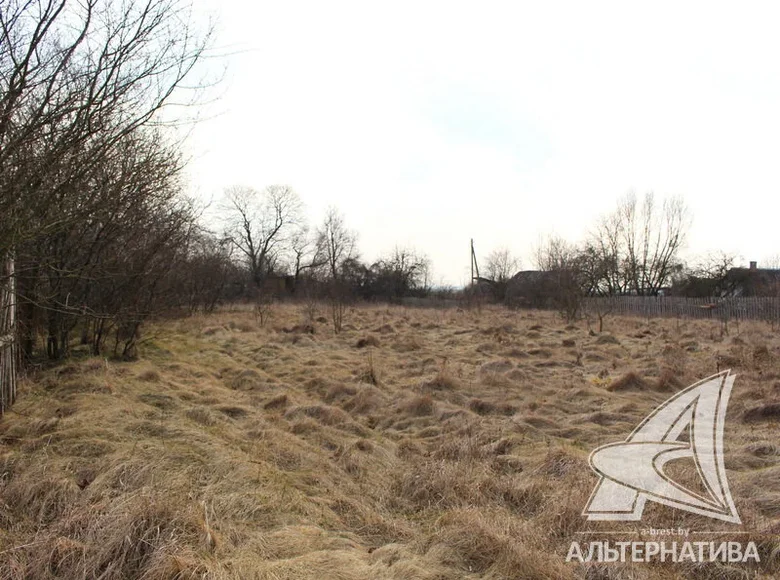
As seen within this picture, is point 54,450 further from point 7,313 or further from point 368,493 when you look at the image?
point 368,493

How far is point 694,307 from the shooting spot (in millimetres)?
22062

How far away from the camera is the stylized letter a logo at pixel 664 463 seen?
3.06 meters

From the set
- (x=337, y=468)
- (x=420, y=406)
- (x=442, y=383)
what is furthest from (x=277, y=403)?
(x=442, y=383)

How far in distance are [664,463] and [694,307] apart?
2186 cm

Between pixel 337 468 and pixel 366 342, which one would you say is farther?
pixel 366 342

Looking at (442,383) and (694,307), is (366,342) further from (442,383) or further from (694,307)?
(694,307)

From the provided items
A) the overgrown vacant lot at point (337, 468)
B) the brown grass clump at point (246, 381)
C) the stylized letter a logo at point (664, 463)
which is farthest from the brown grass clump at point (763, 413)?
the brown grass clump at point (246, 381)

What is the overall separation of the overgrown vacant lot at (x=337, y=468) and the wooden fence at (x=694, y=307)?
11.7 metres

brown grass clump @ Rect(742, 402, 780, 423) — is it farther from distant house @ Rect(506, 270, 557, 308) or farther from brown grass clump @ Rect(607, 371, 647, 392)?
distant house @ Rect(506, 270, 557, 308)

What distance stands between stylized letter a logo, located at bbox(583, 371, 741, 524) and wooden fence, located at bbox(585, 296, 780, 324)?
12.2m

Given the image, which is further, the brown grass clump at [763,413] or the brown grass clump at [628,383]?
the brown grass clump at [628,383]

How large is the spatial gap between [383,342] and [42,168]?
30.4 feet

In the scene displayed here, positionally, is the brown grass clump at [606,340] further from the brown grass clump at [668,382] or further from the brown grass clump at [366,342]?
the brown grass clump at [366,342]

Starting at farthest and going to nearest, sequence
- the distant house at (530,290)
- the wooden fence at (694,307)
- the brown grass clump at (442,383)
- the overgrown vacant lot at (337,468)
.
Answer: the distant house at (530,290)
the wooden fence at (694,307)
the brown grass clump at (442,383)
the overgrown vacant lot at (337,468)
